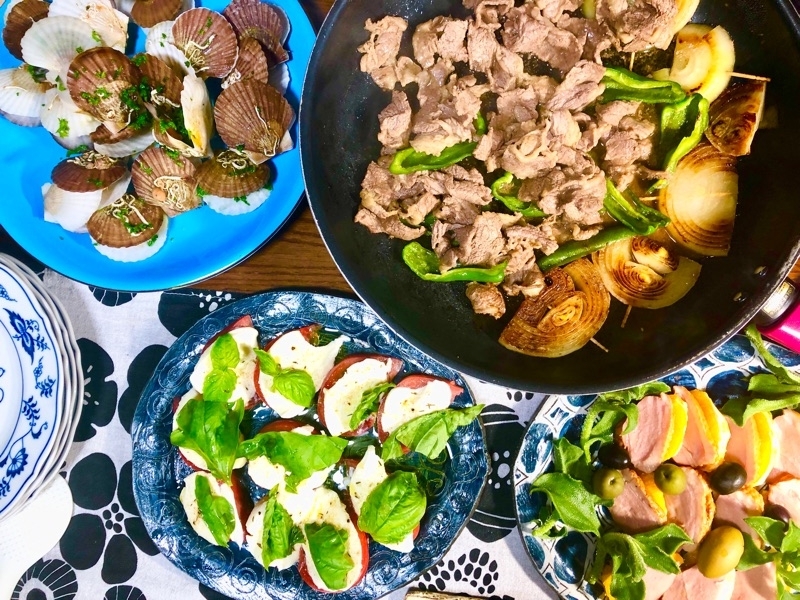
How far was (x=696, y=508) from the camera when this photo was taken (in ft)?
5.32

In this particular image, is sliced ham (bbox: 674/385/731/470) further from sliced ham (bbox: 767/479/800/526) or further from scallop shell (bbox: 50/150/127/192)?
scallop shell (bbox: 50/150/127/192)

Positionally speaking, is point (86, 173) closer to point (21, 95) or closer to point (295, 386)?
point (21, 95)

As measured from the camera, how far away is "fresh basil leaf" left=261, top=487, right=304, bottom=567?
164cm

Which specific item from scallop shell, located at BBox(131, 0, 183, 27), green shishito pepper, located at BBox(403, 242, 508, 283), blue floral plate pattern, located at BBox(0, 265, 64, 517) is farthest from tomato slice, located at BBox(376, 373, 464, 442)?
scallop shell, located at BBox(131, 0, 183, 27)

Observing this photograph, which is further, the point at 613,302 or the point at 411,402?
the point at 411,402

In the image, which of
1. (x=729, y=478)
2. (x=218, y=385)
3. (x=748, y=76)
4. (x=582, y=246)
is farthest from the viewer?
(x=218, y=385)

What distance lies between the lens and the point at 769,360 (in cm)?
158

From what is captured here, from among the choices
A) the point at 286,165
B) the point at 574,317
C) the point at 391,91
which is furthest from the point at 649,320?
the point at 286,165

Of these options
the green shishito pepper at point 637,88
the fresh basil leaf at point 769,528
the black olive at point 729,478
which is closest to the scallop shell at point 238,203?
the green shishito pepper at point 637,88

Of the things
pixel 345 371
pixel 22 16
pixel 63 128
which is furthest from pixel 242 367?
pixel 22 16

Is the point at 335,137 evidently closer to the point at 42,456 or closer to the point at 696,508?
the point at 42,456

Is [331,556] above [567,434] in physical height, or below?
below

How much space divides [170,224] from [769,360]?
164 cm

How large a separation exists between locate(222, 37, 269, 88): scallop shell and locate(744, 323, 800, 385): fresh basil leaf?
1.43 metres
